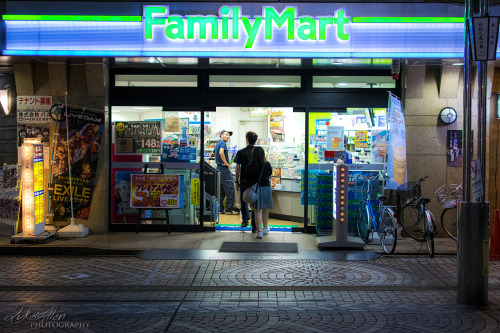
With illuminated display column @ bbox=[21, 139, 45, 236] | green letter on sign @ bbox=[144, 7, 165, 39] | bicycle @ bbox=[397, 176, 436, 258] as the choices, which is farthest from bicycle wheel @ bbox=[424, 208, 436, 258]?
illuminated display column @ bbox=[21, 139, 45, 236]

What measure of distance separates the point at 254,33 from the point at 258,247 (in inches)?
151

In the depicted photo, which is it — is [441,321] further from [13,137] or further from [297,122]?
[13,137]

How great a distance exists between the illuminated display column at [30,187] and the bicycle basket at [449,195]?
761 centimetres

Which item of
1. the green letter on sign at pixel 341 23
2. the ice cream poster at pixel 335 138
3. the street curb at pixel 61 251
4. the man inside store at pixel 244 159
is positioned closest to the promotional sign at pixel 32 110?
the street curb at pixel 61 251

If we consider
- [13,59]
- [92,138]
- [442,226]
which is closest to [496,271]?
[442,226]

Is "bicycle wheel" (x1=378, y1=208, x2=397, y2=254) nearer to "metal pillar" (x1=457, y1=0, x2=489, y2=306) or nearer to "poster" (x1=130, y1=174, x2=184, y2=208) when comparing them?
"metal pillar" (x1=457, y1=0, x2=489, y2=306)

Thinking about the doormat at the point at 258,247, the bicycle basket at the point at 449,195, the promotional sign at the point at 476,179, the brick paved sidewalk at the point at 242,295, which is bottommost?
the brick paved sidewalk at the point at 242,295

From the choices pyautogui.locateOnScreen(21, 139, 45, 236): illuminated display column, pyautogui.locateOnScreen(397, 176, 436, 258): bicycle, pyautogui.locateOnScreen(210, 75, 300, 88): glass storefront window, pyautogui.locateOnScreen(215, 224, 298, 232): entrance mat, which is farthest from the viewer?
pyautogui.locateOnScreen(215, 224, 298, 232): entrance mat

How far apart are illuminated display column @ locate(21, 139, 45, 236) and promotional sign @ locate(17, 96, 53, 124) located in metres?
0.92

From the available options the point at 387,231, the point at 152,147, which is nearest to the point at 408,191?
the point at 387,231

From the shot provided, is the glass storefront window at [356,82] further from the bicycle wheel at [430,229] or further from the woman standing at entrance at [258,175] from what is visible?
the bicycle wheel at [430,229]

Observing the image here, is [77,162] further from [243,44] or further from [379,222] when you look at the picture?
[379,222]

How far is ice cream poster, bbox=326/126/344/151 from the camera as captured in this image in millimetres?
11336

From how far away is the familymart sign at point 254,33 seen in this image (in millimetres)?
9930
